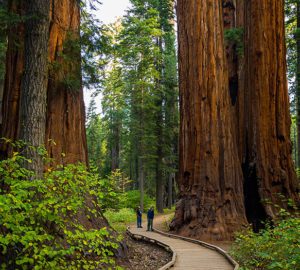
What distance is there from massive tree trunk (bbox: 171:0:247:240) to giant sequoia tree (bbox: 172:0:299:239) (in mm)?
39

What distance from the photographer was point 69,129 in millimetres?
7574

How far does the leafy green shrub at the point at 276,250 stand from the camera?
193 inches

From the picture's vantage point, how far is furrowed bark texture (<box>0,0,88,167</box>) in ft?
23.2

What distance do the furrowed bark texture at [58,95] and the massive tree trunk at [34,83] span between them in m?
1.16

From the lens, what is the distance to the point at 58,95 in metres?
7.49

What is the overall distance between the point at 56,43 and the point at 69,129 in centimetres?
239

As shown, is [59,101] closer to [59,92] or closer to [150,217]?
[59,92]

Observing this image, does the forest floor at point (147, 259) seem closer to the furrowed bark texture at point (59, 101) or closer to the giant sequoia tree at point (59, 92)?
the furrowed bark texture at point (59, 101)

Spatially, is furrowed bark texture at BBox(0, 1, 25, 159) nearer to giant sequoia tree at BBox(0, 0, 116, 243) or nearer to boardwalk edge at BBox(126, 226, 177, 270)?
giant sequoia tree at BBox(0, 0, 116, 243)

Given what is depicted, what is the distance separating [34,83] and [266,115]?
32.1 feet

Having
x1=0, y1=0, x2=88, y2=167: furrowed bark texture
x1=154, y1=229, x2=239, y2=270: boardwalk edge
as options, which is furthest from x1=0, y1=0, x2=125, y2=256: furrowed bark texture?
x1=154, y1=229, x2=239, y2=270: boardwalk edge

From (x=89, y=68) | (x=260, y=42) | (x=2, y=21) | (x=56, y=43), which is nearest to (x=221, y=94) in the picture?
(x=260, y=42)

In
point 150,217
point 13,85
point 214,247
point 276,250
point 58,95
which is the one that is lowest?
point 150,217

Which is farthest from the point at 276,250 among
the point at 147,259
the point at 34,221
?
the point at 34,221
